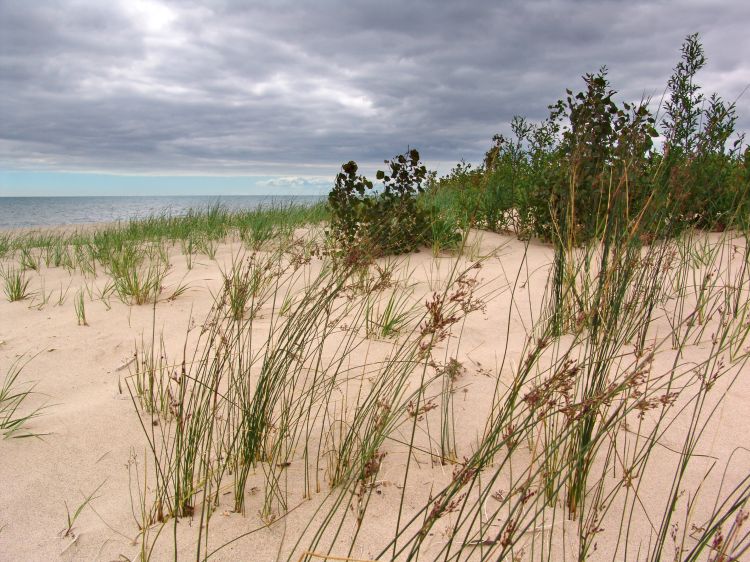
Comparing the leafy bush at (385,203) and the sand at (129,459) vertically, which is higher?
the leafy bush at (385,203)

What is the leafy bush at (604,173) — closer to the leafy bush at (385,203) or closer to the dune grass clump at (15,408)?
the leafy bush at (385,203)

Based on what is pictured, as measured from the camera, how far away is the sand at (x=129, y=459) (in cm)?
164

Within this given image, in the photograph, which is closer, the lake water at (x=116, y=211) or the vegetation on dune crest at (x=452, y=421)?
the vegetation on dune crest at (x=452, y=421)

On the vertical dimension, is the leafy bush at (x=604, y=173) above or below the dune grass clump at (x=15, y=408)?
above

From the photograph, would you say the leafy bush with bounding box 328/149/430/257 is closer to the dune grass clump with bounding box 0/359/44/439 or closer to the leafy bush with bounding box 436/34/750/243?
the leafy bush with bounding box 436/34/750/243

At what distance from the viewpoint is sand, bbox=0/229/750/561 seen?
1.64 m

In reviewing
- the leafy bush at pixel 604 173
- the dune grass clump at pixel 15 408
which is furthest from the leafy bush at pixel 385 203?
the dune grass clump at pixel 15 408

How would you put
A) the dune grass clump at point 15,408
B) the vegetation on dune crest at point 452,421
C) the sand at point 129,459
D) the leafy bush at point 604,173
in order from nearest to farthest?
the vegetation on dune crest at point 452,421 < the sand at point 129,459 < the dune grass clump at point 15,408 < the leafy bush at point 604,173

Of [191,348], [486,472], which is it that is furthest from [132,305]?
[486,472]

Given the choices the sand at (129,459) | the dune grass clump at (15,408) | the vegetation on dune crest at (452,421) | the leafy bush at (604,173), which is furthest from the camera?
the leafy bush at (604,173)

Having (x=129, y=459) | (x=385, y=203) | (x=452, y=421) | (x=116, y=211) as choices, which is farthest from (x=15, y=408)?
(x=116, y=211)

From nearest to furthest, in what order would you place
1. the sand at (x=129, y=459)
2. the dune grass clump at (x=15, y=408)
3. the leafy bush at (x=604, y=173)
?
the sand at (x=129, y=459)
the dune grass clump at (x=15, y=408)
the leafy bush at (x=604, y=173)

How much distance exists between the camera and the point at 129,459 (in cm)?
196

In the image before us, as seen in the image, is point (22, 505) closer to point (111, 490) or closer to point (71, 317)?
point (111, 490)
